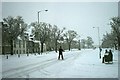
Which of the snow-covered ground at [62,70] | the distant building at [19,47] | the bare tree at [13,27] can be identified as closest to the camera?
the snow-covered ground at [62,70]

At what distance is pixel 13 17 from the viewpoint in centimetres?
5447

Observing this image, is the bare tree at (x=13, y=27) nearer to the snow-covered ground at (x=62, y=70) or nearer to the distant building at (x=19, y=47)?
the distant building at (x=19, y=47)

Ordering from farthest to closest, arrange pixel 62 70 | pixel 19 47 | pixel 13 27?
1. pixel 19 47
2. pixel 13 27
3. pixel 62 70

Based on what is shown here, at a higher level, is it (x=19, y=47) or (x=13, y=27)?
(x=13, y=27)

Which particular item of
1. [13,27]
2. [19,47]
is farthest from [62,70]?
[19,47]

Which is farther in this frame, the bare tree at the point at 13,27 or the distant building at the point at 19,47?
the distant building at the point at 19,47

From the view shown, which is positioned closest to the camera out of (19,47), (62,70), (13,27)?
(62,70)

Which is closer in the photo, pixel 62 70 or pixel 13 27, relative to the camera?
pixel 62 70

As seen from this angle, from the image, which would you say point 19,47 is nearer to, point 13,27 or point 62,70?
A: point 13,27

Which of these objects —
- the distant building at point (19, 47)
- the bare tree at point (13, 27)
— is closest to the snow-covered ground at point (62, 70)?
the bare tree at point (13, 27)

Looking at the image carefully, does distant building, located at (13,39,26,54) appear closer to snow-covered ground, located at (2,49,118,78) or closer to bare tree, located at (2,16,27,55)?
bare tree, located at (2,16,27,55)

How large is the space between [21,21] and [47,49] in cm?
4596

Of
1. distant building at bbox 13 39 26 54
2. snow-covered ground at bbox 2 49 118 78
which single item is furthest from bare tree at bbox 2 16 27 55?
snow-covered ground at bbox 2 49 118 78

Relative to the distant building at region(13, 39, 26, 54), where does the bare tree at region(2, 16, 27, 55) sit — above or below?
above
